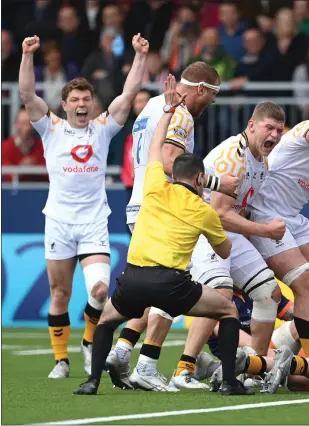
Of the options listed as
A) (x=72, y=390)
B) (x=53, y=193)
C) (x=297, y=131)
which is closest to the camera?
(x=72, y=390)

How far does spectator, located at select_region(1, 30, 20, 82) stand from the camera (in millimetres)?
19009

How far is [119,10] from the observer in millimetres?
19828

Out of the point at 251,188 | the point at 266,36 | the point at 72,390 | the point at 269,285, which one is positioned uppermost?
the point at 266,36

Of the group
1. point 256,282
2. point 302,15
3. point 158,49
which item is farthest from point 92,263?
point 302,15

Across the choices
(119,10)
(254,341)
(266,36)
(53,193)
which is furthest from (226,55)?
(254,341)

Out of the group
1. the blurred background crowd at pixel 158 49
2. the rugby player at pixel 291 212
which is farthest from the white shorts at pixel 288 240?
the blurred background crowd at pixel 158 49

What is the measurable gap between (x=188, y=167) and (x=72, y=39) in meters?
10.9

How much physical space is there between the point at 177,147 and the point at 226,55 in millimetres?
8407

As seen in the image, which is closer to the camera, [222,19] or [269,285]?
[269,285]

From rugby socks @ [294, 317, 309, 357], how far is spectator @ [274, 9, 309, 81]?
8404 millimetres

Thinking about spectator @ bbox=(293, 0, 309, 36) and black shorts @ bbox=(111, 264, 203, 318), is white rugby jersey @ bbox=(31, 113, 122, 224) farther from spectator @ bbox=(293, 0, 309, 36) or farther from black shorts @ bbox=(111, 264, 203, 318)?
spectator @ bbox=(293, 0, 309, 36)

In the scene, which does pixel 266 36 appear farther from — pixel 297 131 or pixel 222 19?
pixel 297 131

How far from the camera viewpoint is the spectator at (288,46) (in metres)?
18.0

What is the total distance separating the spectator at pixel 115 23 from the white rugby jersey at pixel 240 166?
920 cm
